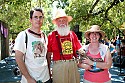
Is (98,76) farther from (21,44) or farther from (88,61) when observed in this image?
(21,44)

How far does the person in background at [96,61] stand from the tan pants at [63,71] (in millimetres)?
140

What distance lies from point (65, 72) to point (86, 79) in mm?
268

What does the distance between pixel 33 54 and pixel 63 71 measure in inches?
23.4

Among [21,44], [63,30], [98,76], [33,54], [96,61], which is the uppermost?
[63,30]

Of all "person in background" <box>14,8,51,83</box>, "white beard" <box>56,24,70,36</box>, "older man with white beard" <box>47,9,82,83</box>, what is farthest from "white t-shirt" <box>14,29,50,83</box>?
"white beard" <box>56,24,70,36</box>

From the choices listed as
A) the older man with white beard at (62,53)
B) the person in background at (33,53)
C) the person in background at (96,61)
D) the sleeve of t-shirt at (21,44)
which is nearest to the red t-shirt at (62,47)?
the older man with white beard at (62,53)

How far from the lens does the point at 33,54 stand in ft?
8.75

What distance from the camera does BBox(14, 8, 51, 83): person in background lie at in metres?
2.64

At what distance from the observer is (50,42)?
10.2 ft

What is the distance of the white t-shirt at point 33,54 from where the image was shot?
264 centimetres

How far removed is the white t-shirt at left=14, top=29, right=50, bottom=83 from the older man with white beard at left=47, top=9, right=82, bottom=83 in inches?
13.6

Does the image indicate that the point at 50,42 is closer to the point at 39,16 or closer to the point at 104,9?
the point at 39,16

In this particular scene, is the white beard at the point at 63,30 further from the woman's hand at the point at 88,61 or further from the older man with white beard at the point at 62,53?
the woman's hand at the point at 88,61

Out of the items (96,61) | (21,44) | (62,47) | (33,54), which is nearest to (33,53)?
(33,54)
